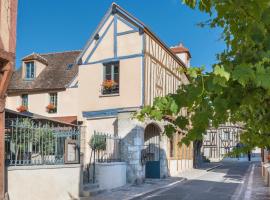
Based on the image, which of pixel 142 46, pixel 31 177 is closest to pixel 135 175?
pixel 142 46

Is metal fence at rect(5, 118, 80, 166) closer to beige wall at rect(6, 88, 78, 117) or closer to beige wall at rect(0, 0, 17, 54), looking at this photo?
beige wall at rect(0, 0, 17, 54)

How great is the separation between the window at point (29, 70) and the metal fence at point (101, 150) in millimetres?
10352

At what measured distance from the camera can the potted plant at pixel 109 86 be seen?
17.8 metres

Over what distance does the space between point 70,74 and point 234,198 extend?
13859mm

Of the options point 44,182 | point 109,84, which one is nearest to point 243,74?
point 44,182

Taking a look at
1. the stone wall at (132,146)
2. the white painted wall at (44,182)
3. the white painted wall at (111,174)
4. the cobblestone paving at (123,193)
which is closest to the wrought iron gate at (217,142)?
the stone wall at (132,146)

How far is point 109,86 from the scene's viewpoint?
17.8m

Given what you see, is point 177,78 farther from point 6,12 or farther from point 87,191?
point 6,12

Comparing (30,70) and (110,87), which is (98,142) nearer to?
(110,87)

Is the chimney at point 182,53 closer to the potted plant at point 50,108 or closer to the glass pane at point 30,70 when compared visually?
the glass pane at point 30,70

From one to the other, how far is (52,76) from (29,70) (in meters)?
1.83

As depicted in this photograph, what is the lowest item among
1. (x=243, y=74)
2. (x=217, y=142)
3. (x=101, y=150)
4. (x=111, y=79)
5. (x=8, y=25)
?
(x=217, y=142)

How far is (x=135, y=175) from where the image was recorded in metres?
15.7

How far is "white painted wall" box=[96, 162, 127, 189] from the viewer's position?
1313 centimetres
